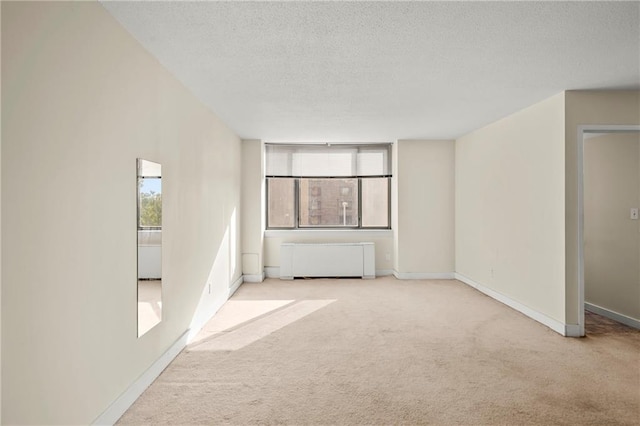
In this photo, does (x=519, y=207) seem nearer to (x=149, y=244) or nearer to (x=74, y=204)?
(x=149, y=244)

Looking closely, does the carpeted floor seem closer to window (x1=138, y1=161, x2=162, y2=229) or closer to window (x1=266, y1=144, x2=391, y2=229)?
window (x1=138, y1=161, x2=162, y2=229)

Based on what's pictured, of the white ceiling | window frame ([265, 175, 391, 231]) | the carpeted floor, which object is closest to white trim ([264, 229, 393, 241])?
window frame ([265, 175, 391, 231])

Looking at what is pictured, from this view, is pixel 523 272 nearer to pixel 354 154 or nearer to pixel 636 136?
pixel 636 136

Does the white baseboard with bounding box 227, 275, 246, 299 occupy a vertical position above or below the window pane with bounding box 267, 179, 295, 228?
below

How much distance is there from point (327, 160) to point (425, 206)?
1.96 m

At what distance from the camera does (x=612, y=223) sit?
4.61 m

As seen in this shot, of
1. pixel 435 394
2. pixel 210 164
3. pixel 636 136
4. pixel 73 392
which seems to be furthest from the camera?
pixel 210 164

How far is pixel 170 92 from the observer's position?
3316 millimetres

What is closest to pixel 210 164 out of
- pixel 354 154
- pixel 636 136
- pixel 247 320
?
pixel 247 320

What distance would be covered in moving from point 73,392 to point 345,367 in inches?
75.3

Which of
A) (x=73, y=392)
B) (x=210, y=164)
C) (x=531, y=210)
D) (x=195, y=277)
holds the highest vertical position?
(x=210, y=164)

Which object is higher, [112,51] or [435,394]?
[112,51]

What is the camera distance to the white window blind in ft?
23.7

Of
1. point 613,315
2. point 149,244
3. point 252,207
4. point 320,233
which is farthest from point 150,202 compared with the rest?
point 613,315
